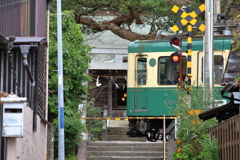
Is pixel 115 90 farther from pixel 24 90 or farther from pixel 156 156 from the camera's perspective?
pixel 24 90

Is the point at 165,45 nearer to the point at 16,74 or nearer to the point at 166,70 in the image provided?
the point at 166,70

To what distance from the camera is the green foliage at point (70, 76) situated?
18.8 meters

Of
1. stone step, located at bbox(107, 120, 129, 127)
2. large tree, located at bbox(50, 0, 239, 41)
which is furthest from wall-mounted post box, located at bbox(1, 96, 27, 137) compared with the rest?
stone step, located at bbox(107, 120, 129, 127)

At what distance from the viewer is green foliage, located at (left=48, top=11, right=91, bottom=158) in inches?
740

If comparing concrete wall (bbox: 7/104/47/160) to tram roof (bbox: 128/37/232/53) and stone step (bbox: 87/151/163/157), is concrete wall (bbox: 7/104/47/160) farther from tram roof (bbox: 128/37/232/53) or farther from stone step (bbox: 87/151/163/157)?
tram roof (bbox: 128/37/232/53)

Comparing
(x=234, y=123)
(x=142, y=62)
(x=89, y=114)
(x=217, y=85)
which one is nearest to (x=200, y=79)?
(x=217, y=85)

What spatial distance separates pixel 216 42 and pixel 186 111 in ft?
15.3

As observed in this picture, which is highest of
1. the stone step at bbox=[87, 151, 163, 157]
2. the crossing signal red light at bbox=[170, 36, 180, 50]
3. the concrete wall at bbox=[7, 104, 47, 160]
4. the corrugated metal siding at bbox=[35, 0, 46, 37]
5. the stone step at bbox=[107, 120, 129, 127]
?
the corrugated metal siding at bbox=[35, 0, 46, 37]

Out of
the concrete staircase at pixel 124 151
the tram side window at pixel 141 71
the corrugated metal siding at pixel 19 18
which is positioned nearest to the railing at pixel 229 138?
the corrugated metal siding at pixel 19 18

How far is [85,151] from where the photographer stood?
19.3 m

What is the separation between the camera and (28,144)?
38.0 ft

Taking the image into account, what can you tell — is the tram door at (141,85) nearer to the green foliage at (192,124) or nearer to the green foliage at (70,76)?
the green foliage at (70,76)

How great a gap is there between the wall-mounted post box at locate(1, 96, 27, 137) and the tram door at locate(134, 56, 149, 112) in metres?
10.7

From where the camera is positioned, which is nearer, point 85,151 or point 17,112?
point 17,112
